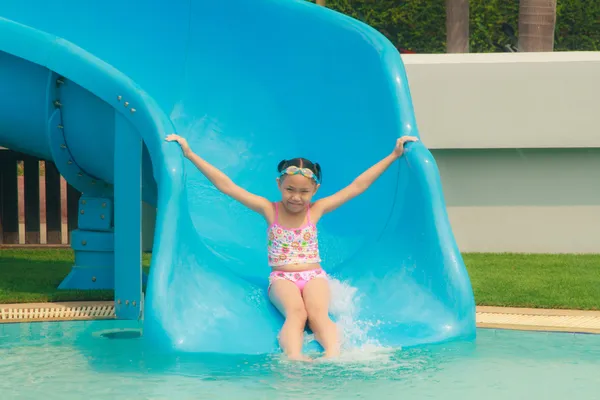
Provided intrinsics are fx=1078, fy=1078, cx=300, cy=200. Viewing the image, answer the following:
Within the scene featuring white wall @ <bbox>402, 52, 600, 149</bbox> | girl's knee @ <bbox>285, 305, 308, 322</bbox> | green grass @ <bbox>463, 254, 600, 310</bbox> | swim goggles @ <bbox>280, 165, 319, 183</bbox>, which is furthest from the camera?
white wall @ <bbox>402, 52, 600, 149</bbox>

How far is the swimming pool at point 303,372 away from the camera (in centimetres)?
437

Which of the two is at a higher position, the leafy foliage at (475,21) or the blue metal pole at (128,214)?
the leafy foliage at (475,21)

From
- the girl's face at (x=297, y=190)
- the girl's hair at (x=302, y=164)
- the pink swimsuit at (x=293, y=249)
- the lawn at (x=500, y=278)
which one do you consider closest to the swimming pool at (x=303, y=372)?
the pink swimsuit at (x=293, y=249)

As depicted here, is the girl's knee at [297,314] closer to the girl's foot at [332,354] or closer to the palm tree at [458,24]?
the girl's foot at [332,354]

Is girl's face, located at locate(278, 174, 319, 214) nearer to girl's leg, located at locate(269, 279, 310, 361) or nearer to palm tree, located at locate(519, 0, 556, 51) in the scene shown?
girl's leg, located at locate(269, 279, 310, 361)

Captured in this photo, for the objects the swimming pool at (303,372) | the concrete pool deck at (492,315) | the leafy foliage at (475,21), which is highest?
the leafy foliage at (475,21)

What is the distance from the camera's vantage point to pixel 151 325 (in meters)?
4.92

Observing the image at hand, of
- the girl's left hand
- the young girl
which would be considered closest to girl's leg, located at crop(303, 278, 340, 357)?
the young girl

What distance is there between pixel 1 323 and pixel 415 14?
11428 mm

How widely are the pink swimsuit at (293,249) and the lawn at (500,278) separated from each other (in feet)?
4.81

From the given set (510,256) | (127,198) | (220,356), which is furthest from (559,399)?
(510,256)

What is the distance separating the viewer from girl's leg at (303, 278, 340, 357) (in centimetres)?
497

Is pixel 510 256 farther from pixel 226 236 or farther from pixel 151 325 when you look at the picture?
pixel 151 325

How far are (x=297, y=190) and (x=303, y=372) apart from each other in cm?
111
